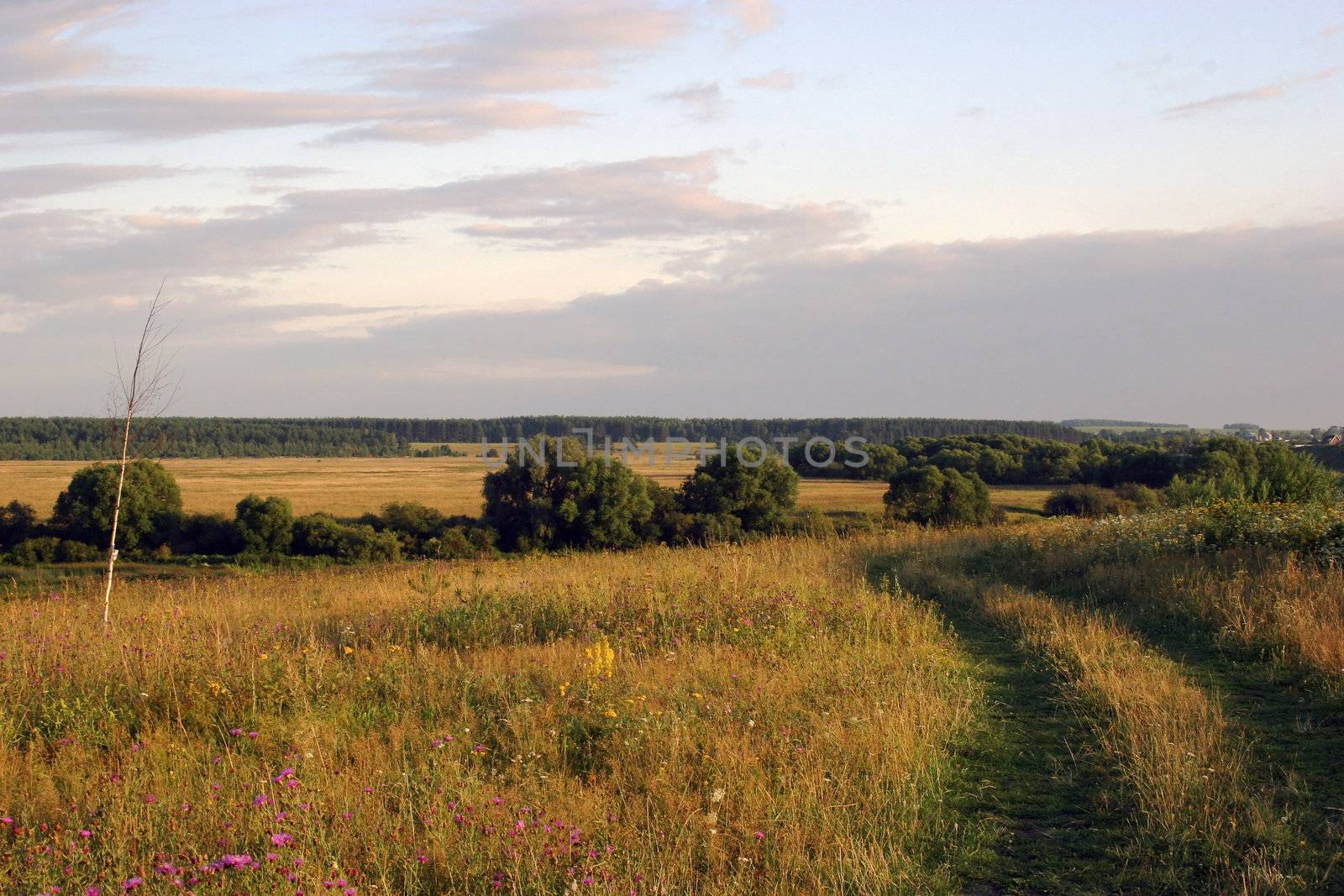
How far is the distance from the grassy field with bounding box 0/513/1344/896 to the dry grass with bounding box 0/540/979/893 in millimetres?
25

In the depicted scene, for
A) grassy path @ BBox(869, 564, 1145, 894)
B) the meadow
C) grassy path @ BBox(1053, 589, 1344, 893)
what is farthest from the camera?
the meadow

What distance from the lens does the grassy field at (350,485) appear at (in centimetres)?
5797

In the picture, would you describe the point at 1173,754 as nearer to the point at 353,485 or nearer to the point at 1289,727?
the point at 1289,727

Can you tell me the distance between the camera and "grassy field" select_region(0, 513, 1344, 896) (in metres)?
4.05

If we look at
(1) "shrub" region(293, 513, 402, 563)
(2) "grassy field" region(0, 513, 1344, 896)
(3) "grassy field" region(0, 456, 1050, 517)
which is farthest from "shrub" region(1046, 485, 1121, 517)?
(1) "shrub" region(293, 513, 402, 563)

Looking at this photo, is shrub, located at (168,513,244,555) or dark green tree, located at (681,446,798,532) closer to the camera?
dark green tree, located at (681,446,798,532)

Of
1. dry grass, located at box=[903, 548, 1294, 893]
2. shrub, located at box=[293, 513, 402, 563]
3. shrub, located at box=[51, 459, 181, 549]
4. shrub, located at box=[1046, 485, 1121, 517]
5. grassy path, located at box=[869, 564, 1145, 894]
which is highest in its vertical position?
dry grass, located at box=[903, 548, 1294, 893]

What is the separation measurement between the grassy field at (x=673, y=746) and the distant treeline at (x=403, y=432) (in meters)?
49.4

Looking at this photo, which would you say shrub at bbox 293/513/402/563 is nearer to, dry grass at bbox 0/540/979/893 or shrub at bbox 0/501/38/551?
shrub at bbox 0/501/38/551

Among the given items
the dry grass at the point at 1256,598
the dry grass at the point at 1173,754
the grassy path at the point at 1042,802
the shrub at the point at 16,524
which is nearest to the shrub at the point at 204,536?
the shrub at the point at 16,524

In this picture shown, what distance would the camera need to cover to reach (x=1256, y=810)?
180 inches

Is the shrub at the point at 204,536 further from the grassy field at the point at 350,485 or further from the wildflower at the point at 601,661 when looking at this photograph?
the wildflower at the point at 601,661

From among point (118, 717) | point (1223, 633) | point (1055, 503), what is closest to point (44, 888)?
point (118, 717)

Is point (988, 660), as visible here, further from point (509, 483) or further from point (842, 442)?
point (842, 442)
